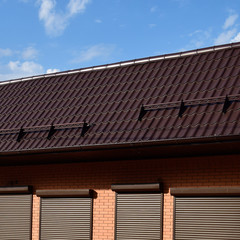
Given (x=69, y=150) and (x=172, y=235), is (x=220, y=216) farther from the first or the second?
(x=69, y=150)

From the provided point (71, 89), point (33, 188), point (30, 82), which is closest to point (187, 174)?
point (33, 188)

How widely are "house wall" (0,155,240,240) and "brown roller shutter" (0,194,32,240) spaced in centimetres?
18

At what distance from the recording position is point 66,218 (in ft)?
40.2

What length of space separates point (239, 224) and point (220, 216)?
0.39 meters

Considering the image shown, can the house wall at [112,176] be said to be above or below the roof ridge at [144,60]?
below

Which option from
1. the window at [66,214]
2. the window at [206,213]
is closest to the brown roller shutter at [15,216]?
the window at [66,214]

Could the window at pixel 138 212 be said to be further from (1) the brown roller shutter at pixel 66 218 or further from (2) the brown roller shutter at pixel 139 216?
(1) the brown roller shutter at pixel 66 218

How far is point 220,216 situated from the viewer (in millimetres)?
10141

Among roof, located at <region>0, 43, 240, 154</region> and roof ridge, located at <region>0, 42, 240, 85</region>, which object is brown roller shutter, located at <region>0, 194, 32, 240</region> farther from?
roof ridge, located at <region>0, 42, 240, 85</region>

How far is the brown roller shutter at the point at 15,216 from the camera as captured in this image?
12953 millimetres

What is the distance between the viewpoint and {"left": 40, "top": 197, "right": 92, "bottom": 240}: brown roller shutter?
39.1ft

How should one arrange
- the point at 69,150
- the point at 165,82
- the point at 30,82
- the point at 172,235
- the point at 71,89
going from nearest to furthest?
the point at 172,235 < the point at 69,150 < the point at 165,82 < the point at 71,89 < the point at 30,82

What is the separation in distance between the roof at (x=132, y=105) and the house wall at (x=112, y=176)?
665mm

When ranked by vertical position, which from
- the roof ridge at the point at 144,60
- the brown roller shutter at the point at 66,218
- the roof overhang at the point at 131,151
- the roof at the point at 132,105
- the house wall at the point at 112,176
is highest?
the roof ridge at the point at 144,60
